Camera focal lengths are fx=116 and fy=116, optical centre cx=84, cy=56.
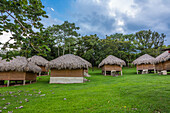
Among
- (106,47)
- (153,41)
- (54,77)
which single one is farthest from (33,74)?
(153,41)

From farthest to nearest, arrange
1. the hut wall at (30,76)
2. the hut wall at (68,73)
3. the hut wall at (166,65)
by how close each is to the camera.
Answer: the hut wall at (166,65)
the hut wall at (68,73)
the hut wall at (30,76)

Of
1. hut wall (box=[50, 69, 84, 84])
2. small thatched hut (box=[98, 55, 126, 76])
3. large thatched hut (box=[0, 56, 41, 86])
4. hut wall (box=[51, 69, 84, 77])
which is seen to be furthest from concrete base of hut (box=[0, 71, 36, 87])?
small thatched hut (box=[98, 55, 126, 76])

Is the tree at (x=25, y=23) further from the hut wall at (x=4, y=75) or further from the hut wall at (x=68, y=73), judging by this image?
the hut wall at (x=4, y=75)

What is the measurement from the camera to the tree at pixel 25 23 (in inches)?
165

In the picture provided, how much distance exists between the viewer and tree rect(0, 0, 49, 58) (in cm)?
420

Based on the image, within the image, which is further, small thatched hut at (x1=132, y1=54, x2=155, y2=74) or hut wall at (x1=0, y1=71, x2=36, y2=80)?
small thatched hut at (x1=132, y1=54, x2=155, y2=74)

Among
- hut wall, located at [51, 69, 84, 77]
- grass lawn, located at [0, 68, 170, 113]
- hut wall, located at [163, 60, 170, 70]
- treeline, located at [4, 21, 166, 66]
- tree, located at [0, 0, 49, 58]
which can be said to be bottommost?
grass lawn, located at [0, 68, 170, 113]

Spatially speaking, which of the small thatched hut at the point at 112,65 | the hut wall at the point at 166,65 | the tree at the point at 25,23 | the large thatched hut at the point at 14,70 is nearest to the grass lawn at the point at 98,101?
the tree at the point at 25,23

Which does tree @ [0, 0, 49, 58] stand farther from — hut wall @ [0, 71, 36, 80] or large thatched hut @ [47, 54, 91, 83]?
hut wall @ [0, 71, 36, 80]

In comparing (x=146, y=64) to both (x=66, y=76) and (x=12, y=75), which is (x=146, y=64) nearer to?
(x=66, y=76)

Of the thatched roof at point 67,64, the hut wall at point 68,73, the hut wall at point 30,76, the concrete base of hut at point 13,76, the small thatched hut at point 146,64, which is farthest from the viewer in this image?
the small thatched hut at point 146,64

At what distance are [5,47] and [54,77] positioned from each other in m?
8.27

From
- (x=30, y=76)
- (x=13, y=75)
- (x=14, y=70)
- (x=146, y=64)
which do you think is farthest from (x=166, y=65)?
(x=13, y=75)

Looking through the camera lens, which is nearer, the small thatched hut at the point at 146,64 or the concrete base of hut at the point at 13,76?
the concrete base of hut at the point at 13,76
